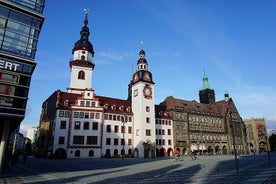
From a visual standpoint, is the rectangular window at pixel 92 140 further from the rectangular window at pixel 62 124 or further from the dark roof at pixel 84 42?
the dark roof at pixel 84 42

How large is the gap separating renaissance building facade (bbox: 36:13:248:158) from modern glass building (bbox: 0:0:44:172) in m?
29.6

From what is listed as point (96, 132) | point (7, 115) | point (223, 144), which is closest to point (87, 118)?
point (96, 132)

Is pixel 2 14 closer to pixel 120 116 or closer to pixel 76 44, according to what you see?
pixel 120 116

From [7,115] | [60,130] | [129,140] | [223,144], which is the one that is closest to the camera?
[7,115]

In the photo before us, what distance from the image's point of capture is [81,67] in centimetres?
6425

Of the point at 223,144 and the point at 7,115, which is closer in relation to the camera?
the point at 7,115

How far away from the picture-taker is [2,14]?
56.9 feet

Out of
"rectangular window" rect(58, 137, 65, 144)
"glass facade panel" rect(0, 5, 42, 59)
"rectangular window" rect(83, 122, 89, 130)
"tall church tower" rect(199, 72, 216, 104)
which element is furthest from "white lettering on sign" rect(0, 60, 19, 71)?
"tall church tower" rect(199, 72, 216, 104)

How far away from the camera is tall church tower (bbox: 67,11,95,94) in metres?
62.6

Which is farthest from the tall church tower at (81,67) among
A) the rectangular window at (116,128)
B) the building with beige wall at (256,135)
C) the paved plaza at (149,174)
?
the building with beige wall at (256,135)

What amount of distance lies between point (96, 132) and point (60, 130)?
8.39 metres

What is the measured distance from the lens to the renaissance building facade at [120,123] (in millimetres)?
49344

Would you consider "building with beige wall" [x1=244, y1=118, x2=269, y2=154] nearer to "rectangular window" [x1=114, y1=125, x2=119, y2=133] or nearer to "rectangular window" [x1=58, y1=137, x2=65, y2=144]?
"rectangular window" [x1=114, y1=125, x2=119, y2=133]

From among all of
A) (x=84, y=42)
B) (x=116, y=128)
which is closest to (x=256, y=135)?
(x=116, y=128)
